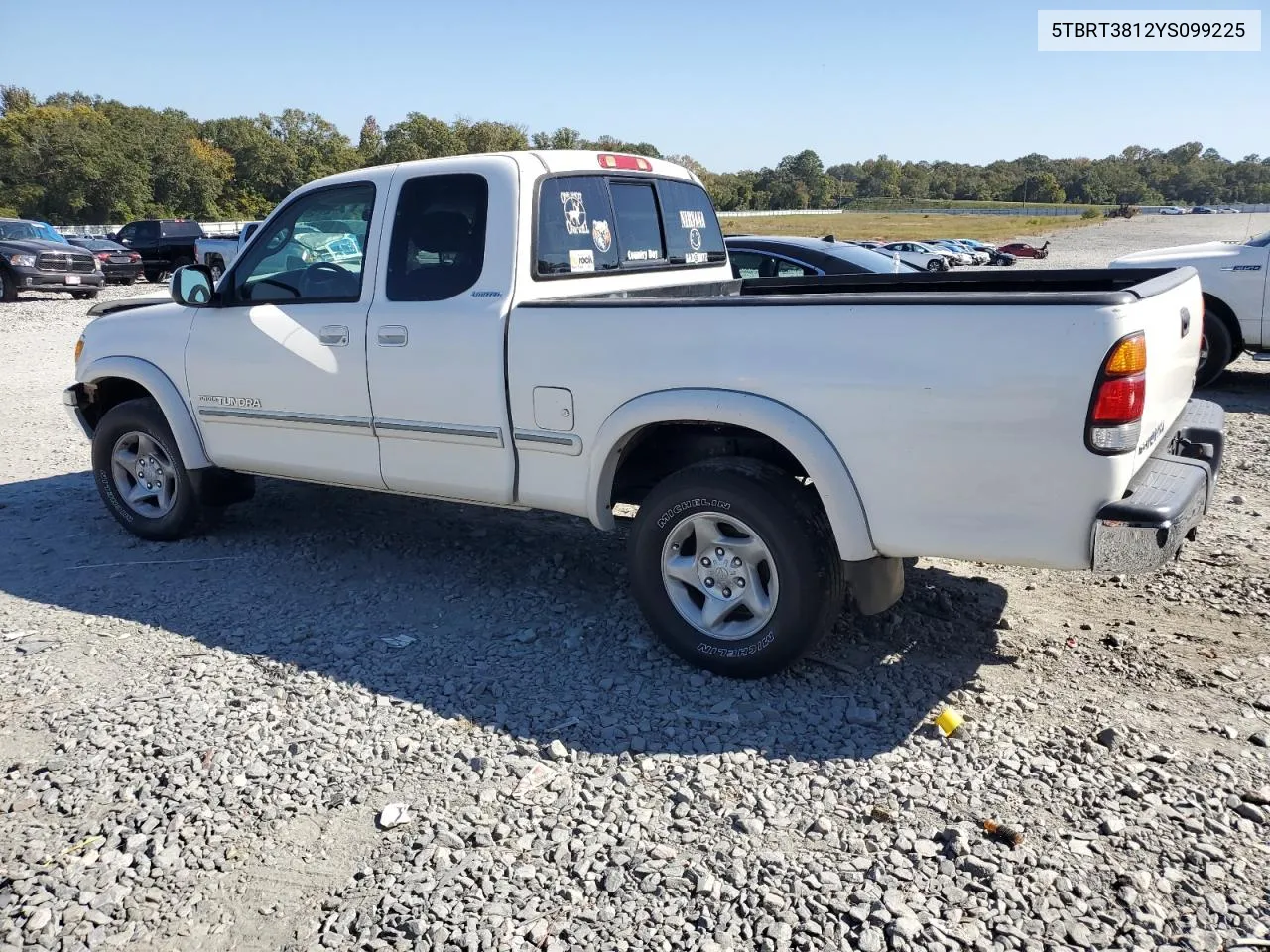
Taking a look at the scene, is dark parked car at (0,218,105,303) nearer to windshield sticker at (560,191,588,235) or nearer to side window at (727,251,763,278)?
side window at (727,251,763,278)

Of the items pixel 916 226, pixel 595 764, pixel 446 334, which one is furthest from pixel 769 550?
pixel 916 226

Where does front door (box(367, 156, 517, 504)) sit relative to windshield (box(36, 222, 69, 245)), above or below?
below

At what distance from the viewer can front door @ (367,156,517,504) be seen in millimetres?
4559

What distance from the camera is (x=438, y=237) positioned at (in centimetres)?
482

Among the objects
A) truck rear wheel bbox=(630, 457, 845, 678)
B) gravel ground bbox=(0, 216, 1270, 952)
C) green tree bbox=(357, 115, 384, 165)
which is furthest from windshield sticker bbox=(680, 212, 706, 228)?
green tree bbox=(357, 115, 384, 165)

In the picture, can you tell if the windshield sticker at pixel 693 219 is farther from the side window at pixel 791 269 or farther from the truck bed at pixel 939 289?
the side window at pixel 791 269

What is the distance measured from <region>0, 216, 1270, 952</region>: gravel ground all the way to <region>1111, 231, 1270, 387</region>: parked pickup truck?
497 cm

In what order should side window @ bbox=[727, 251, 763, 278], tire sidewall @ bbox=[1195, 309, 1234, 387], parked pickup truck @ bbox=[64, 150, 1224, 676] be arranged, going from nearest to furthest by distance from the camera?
1. parked pickup truck @ bbox=[64, 150, 1224, 676]
2. tire sidewall @ bbox=[1195, 309, 1234, 387]
3. side window @ bbox=[727, 251, 763, 278]

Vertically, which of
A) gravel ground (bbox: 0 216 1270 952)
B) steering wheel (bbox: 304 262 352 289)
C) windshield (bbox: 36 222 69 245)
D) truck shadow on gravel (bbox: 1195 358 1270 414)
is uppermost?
→ windshield (bbox: 36 222 69 245)

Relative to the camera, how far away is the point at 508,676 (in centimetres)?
427

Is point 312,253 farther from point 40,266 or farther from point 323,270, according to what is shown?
point 40,266

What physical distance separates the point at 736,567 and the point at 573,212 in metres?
1.93

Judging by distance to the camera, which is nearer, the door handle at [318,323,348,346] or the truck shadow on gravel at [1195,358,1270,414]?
the door handle at [318,323,348,346]

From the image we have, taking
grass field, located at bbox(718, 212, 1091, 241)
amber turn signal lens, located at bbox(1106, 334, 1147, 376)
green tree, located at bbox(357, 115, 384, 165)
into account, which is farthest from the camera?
green tree, located at bbox(357, 115, 384, 165)
